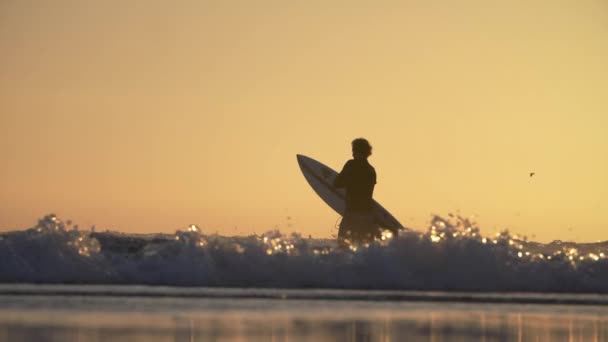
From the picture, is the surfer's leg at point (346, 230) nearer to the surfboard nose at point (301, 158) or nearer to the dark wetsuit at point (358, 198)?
the dark wetsuit at point (358, 198)

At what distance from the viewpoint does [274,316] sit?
40.1 feet

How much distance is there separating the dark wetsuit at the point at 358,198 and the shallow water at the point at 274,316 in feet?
9.78

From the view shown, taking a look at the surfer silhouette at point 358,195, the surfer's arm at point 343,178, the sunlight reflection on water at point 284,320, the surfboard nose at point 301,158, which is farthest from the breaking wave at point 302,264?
the surfboard nose at point 301,158

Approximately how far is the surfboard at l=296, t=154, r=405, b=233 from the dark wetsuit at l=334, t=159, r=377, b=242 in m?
3.88

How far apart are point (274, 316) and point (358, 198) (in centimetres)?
693

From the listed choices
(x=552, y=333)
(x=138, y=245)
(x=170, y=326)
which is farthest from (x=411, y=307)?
(x=138, y=245)

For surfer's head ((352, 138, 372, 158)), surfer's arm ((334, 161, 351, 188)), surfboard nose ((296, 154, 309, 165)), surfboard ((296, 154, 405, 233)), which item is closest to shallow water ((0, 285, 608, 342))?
surfer's arm ((334, 161, 351, 188))

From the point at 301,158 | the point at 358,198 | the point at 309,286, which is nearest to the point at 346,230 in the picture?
the point at 358,198

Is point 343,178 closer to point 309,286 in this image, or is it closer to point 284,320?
point 309,286

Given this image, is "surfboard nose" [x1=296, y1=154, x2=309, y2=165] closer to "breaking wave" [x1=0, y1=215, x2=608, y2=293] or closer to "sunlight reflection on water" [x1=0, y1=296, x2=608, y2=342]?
"breaking wave" [x1=0, y1=215, x2=608, y2=293]

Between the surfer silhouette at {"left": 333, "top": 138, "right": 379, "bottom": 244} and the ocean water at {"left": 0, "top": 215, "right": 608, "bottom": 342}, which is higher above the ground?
the surfer silhouette at {"left": 333, "top": 138, "right": 379, "bottom": 244}

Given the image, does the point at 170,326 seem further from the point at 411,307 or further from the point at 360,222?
the point at 360,222

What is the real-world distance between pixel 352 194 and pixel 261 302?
527cm

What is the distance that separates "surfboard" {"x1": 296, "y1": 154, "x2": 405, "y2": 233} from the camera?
2347 cm
